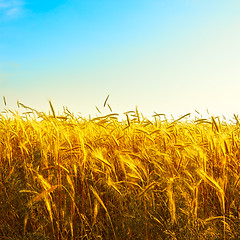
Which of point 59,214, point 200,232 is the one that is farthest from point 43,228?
point 200,232

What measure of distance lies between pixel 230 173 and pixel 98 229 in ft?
3.10

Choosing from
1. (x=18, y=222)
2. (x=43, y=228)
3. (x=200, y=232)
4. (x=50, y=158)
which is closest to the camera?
(x=200, y=232)

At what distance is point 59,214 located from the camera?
1484 mm

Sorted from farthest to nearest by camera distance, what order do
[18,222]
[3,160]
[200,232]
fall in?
[3,160] < [18,222] < [200,232]

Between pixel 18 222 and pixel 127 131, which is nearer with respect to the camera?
pixel 18 222

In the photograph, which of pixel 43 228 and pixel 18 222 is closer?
pixel 43 228

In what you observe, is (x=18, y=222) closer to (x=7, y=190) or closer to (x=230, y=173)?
(x=7, y=190)

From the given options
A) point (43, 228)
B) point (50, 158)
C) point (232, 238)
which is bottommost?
point (232, 238)

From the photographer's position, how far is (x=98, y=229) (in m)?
1.50

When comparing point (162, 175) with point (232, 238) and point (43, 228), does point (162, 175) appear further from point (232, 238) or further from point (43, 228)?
point (43, 228)

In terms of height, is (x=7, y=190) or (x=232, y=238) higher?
(x=7, y=190)

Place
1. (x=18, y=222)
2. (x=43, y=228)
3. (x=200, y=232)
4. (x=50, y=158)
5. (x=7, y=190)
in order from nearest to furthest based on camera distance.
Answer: (x=200, y=232)
(x=43, y=228)
(x=18, y=222)
(x=7, y=190)
(x=50, y=158)

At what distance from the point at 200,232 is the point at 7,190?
3.96ft

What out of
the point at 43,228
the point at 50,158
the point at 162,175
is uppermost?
the point at 50,158
